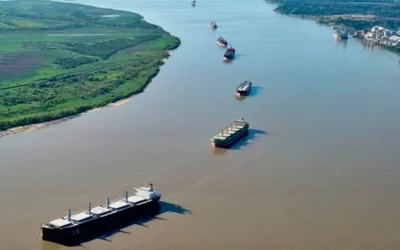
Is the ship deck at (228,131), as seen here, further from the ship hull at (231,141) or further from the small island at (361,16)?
the small island at (361,16)

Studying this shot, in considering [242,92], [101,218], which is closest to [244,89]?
[242,92]

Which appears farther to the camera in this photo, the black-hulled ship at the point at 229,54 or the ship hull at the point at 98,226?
the black-hulled ship at the point at 229,54

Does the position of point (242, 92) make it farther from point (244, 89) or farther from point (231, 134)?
point (231, 134)

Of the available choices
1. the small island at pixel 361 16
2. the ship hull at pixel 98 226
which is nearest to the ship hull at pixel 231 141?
the ship hull at pixel 98 226

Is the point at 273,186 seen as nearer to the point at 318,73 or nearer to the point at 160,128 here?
the point at 160,128

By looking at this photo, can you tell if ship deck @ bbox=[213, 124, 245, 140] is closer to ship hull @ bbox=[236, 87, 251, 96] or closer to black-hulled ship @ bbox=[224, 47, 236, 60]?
ship hull @ bbox=[236, 87, 251, 96]

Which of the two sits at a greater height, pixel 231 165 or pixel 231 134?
pixel 231 134

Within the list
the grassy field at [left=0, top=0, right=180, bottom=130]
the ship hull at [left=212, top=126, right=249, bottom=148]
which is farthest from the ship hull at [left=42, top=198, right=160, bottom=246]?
the grassy field at [left=0, top=0, right=180, bottom=130]
